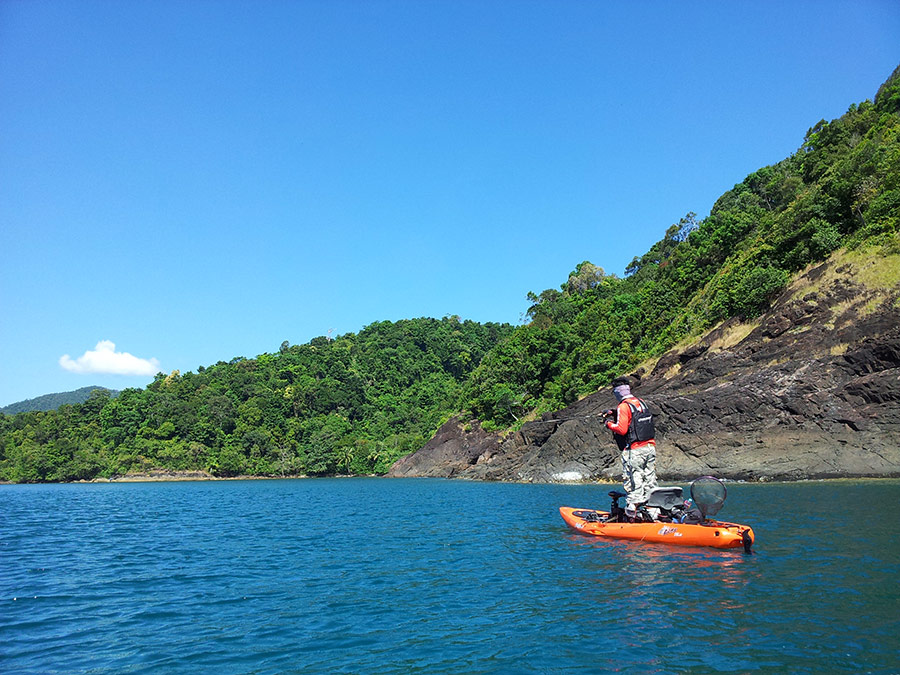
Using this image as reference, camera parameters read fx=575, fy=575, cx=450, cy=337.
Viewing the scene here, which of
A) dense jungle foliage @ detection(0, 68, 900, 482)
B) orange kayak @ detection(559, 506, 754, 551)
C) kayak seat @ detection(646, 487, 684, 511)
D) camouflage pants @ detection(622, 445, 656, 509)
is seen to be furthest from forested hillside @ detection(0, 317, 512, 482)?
kayak seat @ detection(646, 487, 684, 511)

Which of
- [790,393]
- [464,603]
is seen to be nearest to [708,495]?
[464,603]

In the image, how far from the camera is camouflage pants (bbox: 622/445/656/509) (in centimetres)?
1630

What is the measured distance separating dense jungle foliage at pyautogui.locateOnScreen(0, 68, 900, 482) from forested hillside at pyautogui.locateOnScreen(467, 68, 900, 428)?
0.56 feet

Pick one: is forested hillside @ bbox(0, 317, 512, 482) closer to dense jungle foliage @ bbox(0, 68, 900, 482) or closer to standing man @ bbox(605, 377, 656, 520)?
dense jungle foliage @ bbox(0, 68, 900, 482)

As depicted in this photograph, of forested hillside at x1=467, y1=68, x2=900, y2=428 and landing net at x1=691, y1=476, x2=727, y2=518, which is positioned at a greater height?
forested hillside at x1=467, y1=68, x2=900, y2=428

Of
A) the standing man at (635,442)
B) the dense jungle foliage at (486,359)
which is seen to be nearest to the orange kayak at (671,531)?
the standing man at (635,442)

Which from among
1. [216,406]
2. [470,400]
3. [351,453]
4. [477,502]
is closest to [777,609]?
[477,502]

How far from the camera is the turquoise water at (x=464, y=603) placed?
7848mm

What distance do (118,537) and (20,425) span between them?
125301mm

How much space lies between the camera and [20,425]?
120m

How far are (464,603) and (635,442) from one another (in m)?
7.80

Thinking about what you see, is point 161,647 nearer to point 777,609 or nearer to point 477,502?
point 777,609

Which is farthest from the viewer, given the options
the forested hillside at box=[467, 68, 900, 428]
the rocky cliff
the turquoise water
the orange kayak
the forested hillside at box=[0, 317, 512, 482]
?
the forested hillside at box=[0, 317, 512, 482]

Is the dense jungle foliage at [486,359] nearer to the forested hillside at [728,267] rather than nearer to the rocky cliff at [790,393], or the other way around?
the forested hillside at [728,267]
